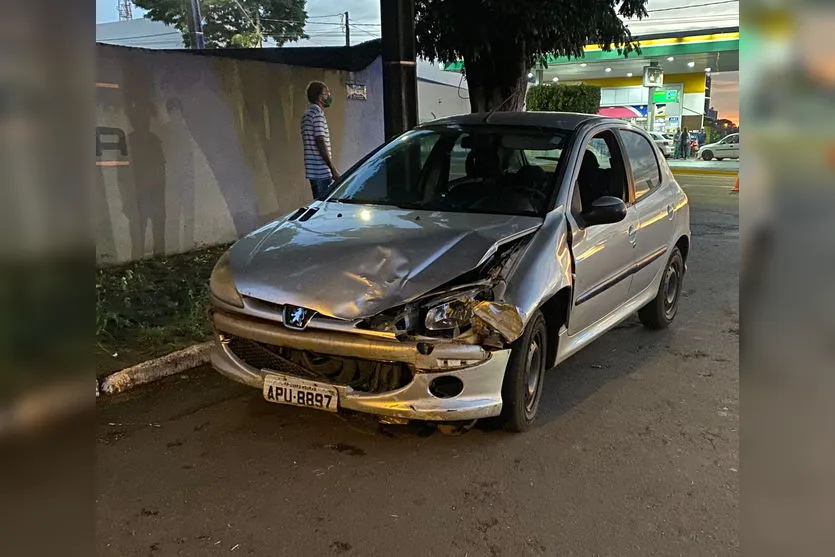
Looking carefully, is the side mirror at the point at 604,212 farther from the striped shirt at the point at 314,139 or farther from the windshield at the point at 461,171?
the striped shirt at the point at 314,139

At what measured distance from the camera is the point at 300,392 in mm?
3510

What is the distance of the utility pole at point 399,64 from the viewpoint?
6945 millimetres

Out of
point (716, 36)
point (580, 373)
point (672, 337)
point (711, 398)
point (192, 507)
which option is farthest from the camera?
point (716, 36)

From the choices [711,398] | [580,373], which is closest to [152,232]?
[580,373]

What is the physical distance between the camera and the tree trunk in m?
9.59

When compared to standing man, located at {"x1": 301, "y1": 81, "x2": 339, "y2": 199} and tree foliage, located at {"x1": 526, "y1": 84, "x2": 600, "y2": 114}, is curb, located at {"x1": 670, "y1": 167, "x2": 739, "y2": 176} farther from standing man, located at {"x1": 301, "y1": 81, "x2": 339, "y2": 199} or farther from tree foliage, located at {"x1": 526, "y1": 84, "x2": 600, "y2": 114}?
standing man, located at {"x1": 301, "y1": 81, "x2": 339, "y2": 199}

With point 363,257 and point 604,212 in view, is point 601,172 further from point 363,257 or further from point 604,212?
point 363,257

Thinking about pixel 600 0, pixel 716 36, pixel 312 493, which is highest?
pixel 716 36

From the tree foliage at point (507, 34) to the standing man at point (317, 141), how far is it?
196 centimetres

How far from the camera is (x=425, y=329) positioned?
3447mm

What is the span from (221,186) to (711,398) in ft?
20.0

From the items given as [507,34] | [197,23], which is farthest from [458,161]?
[197,23]
